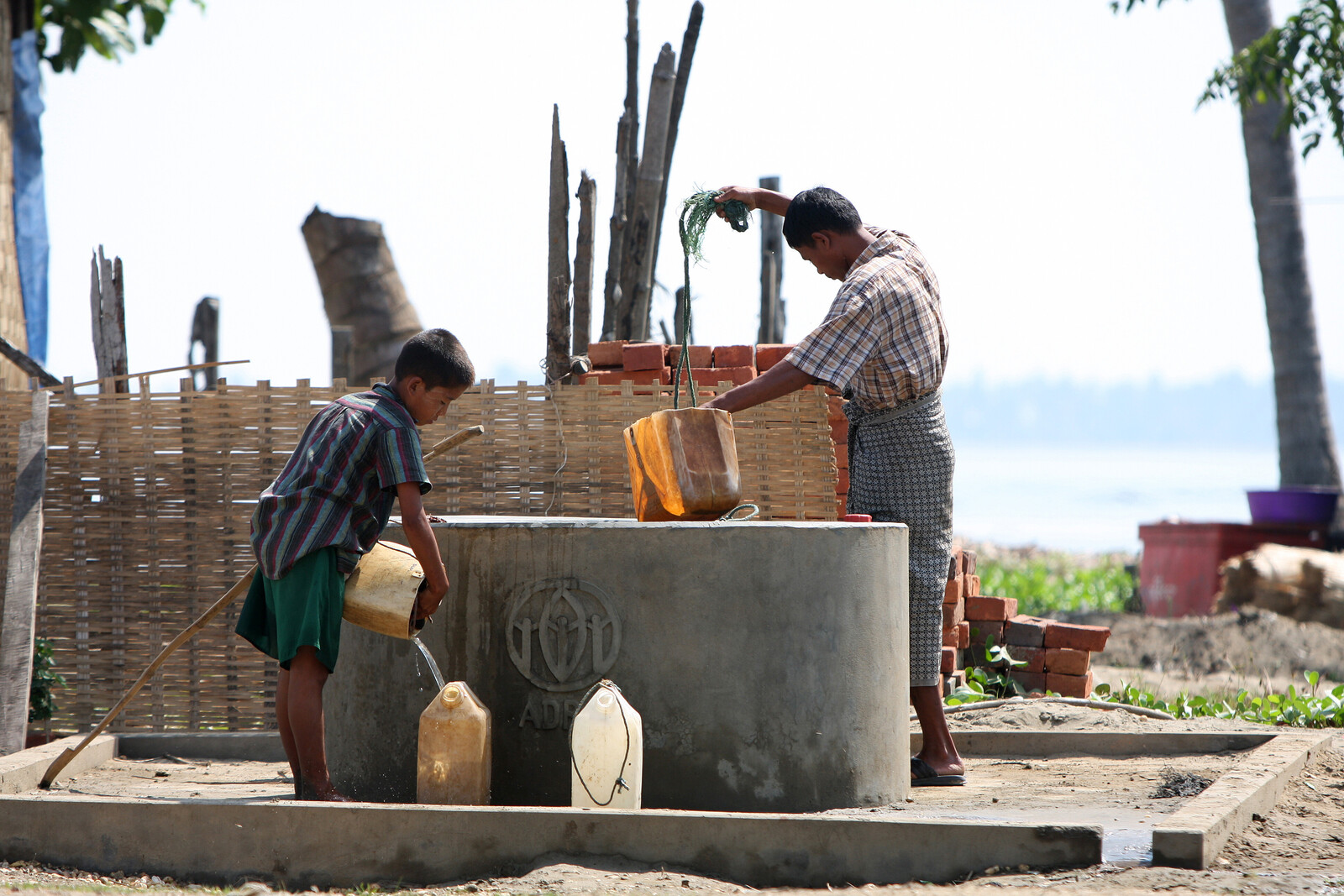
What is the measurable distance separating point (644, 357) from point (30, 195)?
5329 mm

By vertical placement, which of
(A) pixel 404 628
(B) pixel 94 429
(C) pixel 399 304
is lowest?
(A) pixel 404 628

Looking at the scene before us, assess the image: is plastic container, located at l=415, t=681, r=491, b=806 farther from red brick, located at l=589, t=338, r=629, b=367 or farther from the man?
red brick, located at l=589, t=338, r=629, b=367

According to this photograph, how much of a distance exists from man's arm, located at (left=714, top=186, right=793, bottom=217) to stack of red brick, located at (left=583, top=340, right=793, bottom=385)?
130 cm

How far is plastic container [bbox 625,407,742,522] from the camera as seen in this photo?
3.95 m


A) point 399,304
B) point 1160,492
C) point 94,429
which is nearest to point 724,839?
point 94,429

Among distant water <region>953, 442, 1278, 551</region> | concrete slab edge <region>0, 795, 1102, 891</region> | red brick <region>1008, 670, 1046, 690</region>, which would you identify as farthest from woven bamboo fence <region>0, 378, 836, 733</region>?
distant water <region>953, 442, 1278, 551</region>

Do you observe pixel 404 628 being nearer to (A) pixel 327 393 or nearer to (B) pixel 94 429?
(A) pixel 327 393

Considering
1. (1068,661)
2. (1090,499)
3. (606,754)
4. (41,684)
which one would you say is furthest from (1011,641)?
(1090,499)

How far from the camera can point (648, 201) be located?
734 centimetres

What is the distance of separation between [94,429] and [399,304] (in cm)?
701

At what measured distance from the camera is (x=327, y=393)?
561 cm

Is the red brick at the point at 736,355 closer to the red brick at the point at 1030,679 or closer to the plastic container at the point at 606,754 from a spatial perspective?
the red brick at the point at 1030,679

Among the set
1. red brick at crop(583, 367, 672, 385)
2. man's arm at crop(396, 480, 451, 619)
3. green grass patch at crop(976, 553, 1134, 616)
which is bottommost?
green grass patch at crop(976, 553, 1134, 616)

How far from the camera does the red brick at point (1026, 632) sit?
6355 millimetres
